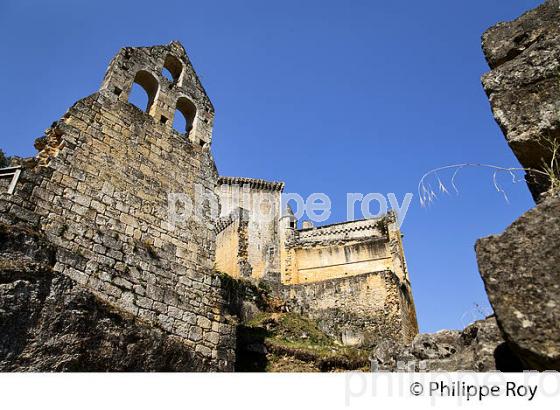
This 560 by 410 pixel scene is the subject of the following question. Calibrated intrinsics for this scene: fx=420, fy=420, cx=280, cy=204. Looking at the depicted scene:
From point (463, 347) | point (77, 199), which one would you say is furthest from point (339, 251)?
point (463, 347)

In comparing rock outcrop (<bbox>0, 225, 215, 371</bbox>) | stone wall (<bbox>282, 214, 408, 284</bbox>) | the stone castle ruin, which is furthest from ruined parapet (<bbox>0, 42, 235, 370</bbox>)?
stone wall (<bbox>282, 214, 408, 284</bbox>)

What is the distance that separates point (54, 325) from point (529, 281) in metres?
5.76

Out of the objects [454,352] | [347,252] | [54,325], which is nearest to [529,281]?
[454,352]

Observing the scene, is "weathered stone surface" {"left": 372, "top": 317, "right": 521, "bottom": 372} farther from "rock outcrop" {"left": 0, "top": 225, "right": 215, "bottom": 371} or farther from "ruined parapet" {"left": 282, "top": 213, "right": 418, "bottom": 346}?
"ruined parapet" {"left": 282, "top": 213, "right": 418, "bottom": 346}

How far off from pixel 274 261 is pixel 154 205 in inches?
866

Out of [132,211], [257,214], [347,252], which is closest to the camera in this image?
Answer: [132,211]

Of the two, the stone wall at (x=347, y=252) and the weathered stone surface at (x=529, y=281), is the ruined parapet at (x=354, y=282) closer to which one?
the stone wall at (x=347, y=252)

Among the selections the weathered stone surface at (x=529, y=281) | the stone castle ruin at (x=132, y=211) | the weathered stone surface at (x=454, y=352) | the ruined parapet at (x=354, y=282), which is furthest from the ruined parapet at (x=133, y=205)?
the ruined parapet at (x=354, y=282)

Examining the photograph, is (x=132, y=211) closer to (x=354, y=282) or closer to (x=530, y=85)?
(x=530, y=85)

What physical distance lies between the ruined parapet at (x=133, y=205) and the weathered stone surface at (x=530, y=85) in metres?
6.11

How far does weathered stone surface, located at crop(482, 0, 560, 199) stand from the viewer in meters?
2.54

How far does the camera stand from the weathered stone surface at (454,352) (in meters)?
2.36

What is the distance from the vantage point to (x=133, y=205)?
8055 millimetres
